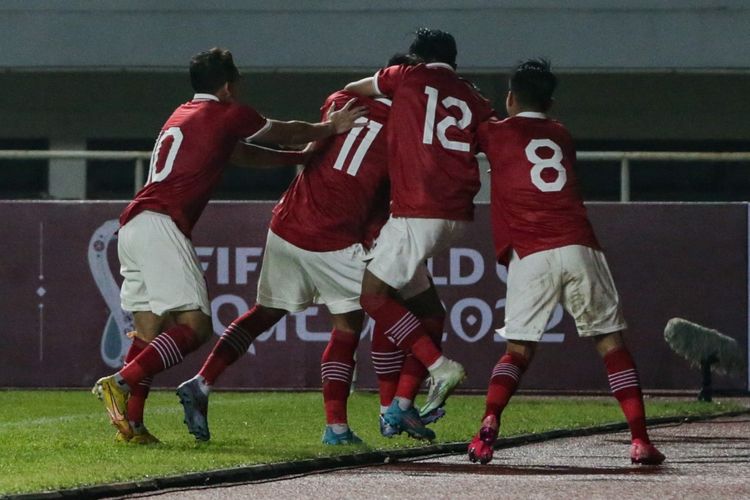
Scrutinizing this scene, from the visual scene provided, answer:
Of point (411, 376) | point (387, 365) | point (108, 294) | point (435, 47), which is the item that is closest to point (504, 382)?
point (411, 376)

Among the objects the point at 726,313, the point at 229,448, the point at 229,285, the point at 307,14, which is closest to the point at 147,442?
the point at 229,448

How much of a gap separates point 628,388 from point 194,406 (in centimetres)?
210

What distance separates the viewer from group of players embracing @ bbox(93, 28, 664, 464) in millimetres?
9016

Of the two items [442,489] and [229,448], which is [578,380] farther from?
[442,489]

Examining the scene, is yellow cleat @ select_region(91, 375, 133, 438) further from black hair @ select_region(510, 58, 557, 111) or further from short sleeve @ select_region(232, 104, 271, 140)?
black hair @ select_region(510, 58, 557, 111)

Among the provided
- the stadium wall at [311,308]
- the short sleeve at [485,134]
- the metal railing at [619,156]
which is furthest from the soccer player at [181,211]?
the metal railing at [619,156]

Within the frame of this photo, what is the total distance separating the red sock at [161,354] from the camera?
9242 millimetres

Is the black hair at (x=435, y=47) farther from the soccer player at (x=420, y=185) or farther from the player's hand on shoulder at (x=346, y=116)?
the player's hand on shoulder at (x=346, y=116)

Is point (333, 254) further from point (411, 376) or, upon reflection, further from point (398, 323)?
point (411, 376)

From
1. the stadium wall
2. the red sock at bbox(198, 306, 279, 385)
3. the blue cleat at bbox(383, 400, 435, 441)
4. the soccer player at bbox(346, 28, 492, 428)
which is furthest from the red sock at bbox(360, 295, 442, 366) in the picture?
the stadium wall

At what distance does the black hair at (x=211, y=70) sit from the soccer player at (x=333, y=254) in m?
0.60

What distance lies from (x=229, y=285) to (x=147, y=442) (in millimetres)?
5070

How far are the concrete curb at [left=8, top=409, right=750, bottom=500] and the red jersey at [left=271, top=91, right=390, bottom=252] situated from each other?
1.13m

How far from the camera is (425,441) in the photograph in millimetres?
9898
